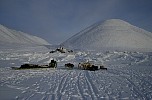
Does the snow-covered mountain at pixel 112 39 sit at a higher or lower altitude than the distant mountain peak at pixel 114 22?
lower

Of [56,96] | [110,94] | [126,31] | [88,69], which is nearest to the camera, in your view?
[56,96]

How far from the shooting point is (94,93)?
12391mm

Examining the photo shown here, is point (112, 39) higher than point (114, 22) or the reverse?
the reverse

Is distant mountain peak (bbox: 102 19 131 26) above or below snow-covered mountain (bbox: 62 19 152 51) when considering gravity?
above

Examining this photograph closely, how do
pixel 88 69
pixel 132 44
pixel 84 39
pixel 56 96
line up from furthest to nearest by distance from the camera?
pixel 84 39 → pixel 132 44 → pixel 88 69 → pixel 56 96

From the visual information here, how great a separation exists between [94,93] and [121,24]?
148831mm

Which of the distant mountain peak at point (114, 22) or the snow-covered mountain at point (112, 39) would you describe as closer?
the snow-covered mountain at point (112, 39)

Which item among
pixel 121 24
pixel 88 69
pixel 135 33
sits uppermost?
pixel 121 24

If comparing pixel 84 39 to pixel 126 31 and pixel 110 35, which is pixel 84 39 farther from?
pixel 126 31

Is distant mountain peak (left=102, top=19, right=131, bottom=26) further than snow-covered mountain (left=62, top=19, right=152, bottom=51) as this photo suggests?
Yes

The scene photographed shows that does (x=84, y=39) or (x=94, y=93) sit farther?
(x=84, y=39)

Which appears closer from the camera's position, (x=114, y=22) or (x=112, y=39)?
(x=112, y=39)

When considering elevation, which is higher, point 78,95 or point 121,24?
point 121,24

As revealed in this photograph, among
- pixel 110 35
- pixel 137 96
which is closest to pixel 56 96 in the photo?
pixel 137 96
